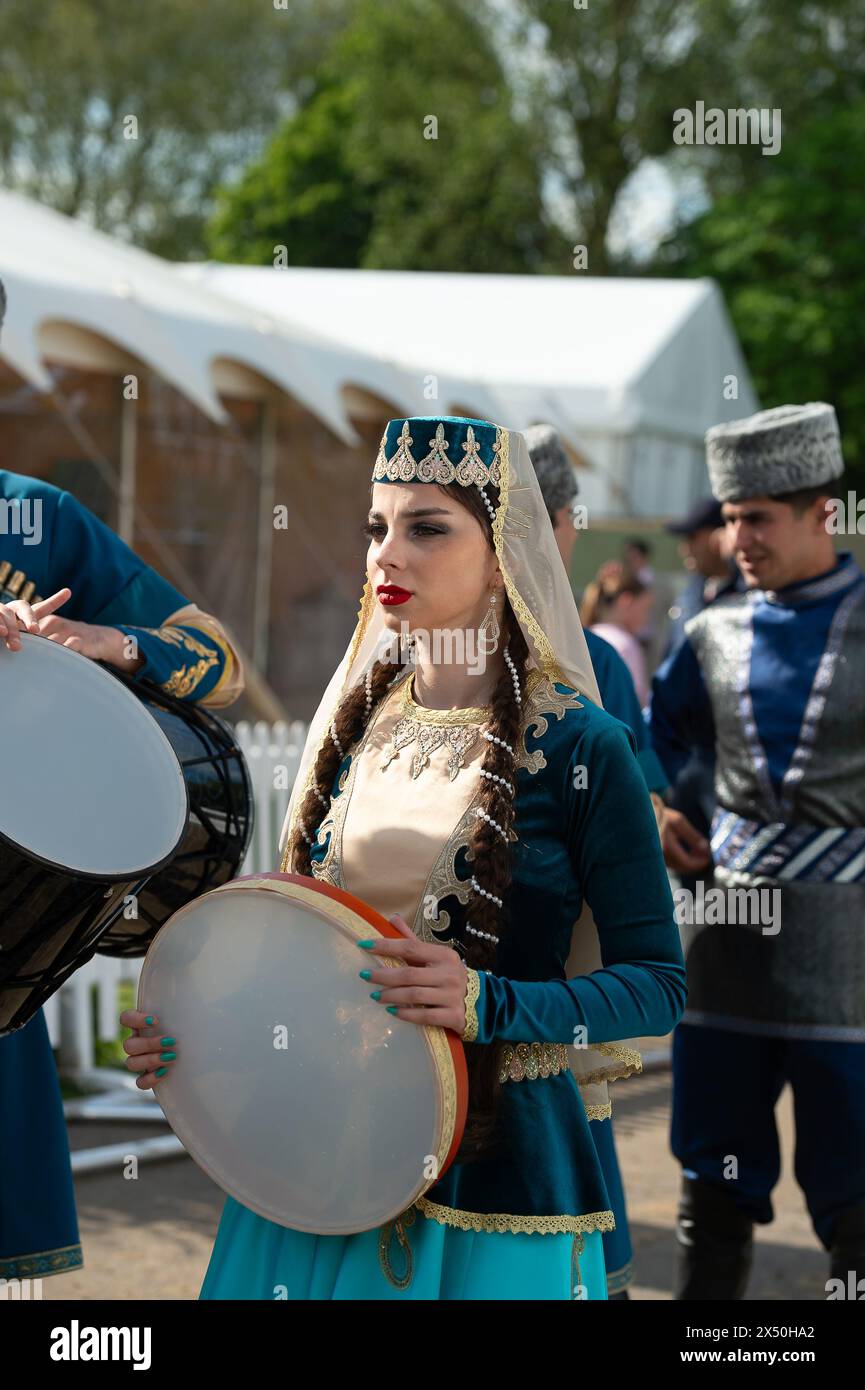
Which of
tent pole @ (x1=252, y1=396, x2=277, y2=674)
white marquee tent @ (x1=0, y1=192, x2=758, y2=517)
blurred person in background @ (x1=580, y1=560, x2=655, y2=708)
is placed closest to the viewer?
blurred person in background @ (x1=580, y1=560, x2=655, y2=708)

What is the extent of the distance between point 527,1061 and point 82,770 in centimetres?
70

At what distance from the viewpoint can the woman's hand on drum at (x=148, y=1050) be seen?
2.00m

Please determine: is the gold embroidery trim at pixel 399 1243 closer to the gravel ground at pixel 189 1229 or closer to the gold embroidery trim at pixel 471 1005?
the gold embroidery trim at pixel 471 1005

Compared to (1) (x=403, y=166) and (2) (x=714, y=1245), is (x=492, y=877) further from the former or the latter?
(1) (x=403, y=166)

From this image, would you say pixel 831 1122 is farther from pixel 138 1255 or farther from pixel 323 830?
pixel 138 1255

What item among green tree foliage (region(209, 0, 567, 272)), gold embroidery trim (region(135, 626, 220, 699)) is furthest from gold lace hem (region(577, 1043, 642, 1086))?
green tree foliage (region(209, 0, 567, 272))

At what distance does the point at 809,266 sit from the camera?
28.5m

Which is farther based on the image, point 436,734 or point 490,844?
point 436,734

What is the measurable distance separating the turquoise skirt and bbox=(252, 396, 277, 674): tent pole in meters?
10.8

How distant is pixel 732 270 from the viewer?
29375 mm

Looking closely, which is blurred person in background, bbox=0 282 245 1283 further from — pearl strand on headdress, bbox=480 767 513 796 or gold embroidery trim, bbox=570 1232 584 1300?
gold embroidery trim, bbox=570 1232 584 1300

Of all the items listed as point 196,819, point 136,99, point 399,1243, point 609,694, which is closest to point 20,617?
point 196,819

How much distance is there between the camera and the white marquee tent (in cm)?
1005

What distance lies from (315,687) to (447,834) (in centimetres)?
1172
